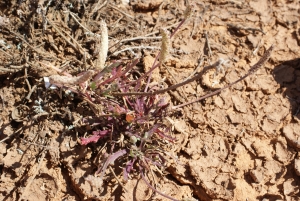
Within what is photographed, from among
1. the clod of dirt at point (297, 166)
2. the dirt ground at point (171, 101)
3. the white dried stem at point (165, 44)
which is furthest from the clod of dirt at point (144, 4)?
the clod of dirt at point (297, 166)

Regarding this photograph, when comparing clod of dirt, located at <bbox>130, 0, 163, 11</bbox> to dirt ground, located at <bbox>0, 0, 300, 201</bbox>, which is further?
clod of dirt, located at <bbox>130, 0, 163, 11</bbox>

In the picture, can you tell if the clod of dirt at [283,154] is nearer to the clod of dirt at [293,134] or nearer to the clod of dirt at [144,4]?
the clod of dirt at [293,134]

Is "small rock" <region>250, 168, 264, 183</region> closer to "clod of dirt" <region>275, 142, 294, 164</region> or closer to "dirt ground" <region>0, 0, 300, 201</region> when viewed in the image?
"dirt ground" <region>0, 0, 300, 201</region>

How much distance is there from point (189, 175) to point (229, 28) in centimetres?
106

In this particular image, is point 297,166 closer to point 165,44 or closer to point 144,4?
point 165,44

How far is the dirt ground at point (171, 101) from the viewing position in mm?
2117

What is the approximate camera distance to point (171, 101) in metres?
2.29

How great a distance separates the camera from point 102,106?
6.88 ft

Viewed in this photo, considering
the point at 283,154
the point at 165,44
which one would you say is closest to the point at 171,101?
the point at 165,44

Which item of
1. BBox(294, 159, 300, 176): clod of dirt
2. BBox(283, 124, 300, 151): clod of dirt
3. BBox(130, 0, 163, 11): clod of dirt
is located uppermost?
BBox(130, 0, 163, 11): clod of dirt

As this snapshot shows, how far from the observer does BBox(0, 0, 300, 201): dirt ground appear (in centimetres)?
212

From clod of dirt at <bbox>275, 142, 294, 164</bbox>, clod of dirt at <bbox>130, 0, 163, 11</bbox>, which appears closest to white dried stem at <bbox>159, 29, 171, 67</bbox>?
clod of dirt at <bbox>130, 0, 163, 11</bbox>

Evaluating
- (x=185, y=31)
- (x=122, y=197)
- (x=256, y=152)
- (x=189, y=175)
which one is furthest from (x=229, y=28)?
(x=122, y=197)

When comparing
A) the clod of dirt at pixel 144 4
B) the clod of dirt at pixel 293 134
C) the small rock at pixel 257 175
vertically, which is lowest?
the small rock at pixel 257 175
